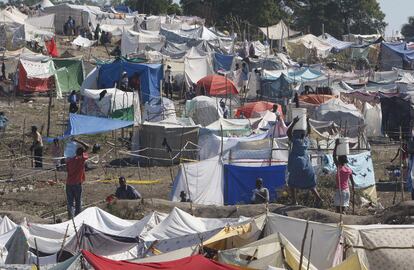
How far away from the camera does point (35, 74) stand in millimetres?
30047

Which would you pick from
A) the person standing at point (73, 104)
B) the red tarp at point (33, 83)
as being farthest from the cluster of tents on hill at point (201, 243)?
the red tarp at point (33, 83)

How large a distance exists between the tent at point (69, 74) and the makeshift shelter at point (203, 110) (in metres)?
6.08

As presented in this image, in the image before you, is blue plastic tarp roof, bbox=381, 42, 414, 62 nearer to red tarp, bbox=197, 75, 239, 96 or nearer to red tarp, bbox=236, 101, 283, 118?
red tarp, bbox=197, 75, 239, 96

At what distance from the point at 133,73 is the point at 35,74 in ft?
11.2

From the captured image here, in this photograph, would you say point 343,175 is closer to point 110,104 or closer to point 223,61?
point 110,104

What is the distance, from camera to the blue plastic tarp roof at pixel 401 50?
140 ft

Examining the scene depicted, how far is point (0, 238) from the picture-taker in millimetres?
12367

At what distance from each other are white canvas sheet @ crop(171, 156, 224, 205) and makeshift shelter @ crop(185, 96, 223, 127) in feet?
29.7

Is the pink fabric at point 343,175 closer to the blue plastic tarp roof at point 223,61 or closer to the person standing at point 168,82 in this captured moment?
the person standing at point 168,82

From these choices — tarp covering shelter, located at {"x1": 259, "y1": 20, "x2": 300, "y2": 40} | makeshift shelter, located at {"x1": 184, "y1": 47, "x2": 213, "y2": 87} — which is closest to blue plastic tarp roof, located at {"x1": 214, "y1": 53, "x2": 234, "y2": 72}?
makeshift shelter, located at {"x1": 184, "y1": 47, "x2": 213, "y2": 87}

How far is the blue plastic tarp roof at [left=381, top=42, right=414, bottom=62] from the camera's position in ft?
140

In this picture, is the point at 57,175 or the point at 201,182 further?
the point at 57,175

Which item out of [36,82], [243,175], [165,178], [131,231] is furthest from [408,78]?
[131,231]

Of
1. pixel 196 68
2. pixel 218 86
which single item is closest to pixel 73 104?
pixel 218 86
